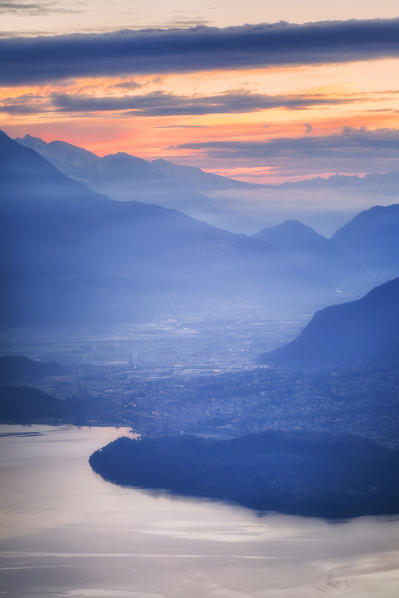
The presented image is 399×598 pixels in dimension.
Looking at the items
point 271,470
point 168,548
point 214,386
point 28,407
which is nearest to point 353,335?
point 214,386

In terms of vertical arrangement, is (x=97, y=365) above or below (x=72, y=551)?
above

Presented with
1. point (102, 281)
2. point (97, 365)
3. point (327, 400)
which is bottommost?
point (327, 400)

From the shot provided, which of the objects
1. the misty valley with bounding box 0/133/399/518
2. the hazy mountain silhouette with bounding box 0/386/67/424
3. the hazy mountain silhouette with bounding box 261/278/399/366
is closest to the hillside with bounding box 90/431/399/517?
the misty valley with bounding box 0/133/399/518

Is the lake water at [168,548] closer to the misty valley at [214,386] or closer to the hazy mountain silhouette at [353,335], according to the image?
the misty valley at [214,386]

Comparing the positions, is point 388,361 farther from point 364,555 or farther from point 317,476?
point 364,555

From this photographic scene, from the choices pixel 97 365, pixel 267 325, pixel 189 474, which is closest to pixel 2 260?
pixel 267 325

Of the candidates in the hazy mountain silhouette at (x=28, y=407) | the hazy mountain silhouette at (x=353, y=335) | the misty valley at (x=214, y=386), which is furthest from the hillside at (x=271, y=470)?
the hazy mountain silhouette at (x=353, y=335)

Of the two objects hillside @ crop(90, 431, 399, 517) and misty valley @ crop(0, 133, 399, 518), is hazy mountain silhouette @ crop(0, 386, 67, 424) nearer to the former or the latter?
misty valley @ crop(0, 133, 399, 518)
